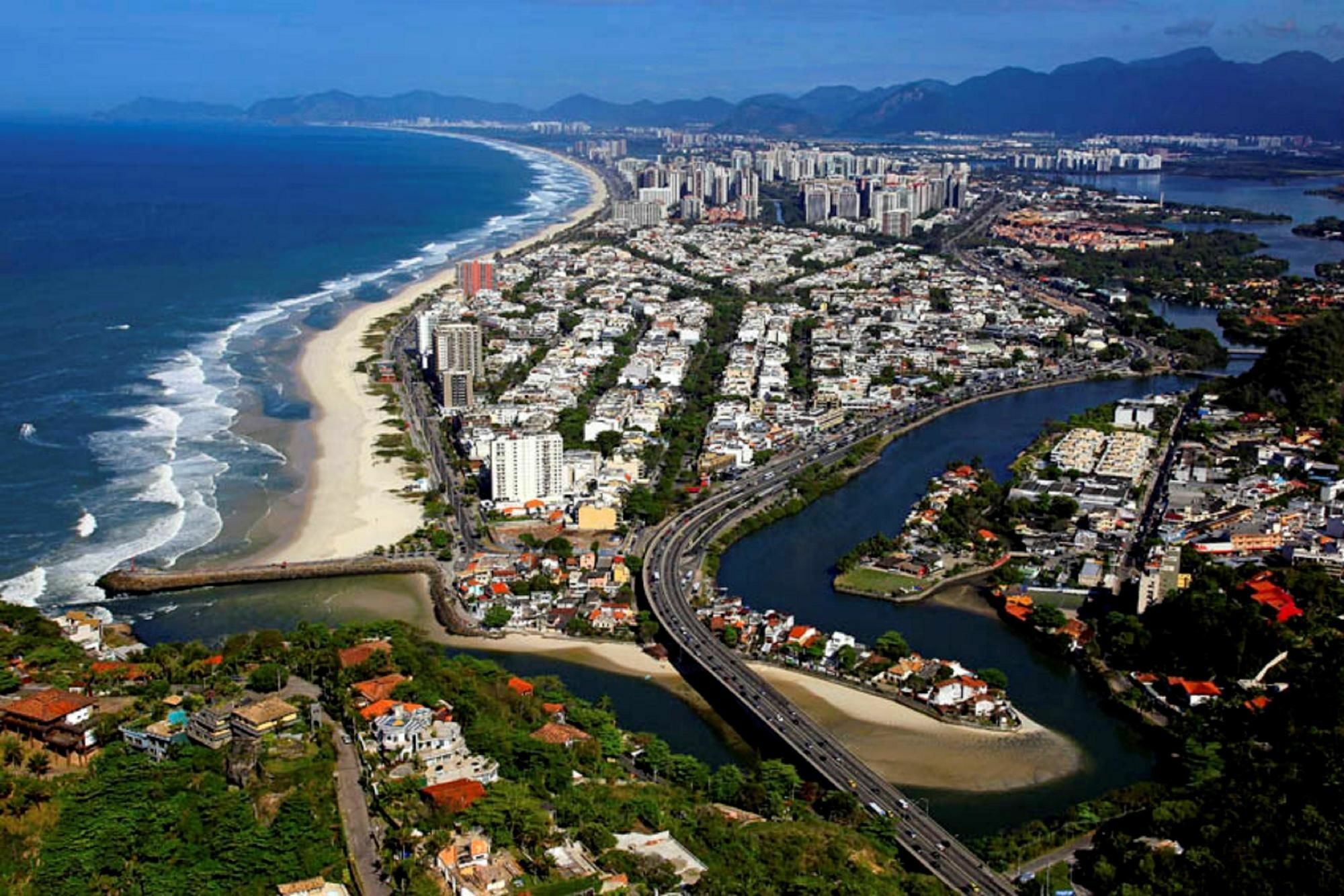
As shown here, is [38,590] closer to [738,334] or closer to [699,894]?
[699,894]

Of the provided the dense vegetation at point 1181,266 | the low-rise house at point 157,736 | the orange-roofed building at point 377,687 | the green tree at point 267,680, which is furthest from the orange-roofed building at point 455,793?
the dense vegetation at point 1181,266

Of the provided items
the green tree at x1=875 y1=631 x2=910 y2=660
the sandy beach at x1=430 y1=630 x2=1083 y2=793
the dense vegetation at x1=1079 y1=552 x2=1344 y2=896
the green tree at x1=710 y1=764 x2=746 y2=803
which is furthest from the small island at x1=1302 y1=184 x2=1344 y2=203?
the green tree at x1=710 y1=764 x2=746 y2=803

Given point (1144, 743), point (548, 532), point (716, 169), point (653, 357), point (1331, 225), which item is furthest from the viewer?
point (716, 169)

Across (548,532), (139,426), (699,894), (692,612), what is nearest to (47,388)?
(139,426)

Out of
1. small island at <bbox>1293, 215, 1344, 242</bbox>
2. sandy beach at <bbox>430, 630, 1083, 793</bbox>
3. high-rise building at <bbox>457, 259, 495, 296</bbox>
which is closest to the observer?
sandy beach at <bbox>430, 630, 1083, 793</bbox>

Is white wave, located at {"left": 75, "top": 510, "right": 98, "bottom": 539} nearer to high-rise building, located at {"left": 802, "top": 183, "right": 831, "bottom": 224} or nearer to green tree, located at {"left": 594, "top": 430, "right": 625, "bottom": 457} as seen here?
green tree, located at {"left": 594, "top": 430, "right": 625, "bottom": 457}
